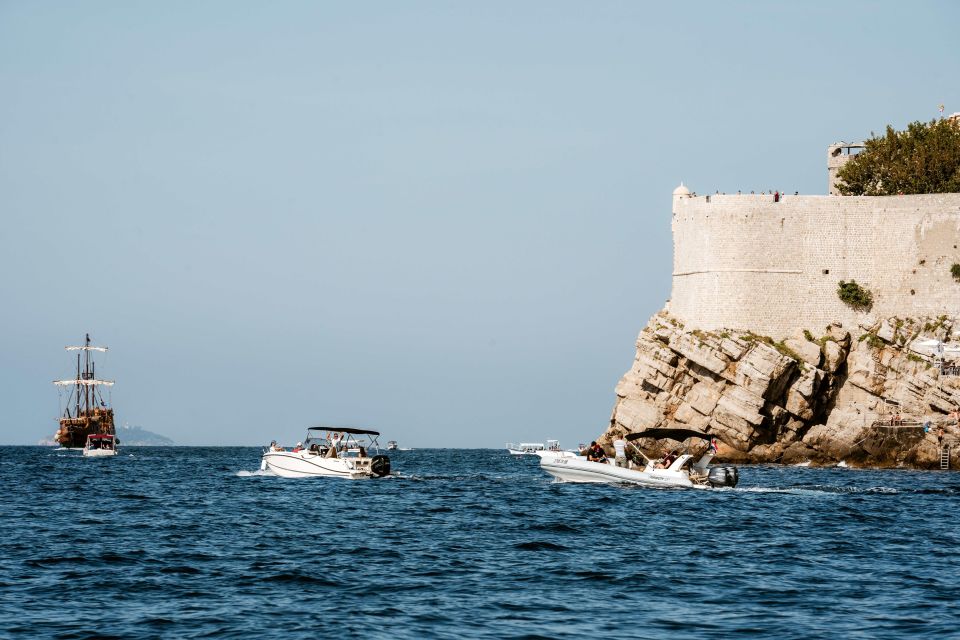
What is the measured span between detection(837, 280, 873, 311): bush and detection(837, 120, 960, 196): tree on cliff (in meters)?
8.85

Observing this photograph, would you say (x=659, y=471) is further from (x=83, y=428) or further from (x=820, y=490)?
(x=83, y=428)

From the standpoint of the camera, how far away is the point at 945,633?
17.9 m

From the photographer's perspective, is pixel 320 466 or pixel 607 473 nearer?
pixel 607 473

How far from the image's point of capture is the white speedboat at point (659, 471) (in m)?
42.0

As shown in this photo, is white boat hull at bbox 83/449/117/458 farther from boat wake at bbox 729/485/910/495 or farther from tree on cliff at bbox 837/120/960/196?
boat wake at bbox 729/485/910/495

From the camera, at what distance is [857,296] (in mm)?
65562

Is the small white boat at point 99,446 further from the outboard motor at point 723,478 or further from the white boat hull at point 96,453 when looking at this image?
the outboard motor at point 723,478

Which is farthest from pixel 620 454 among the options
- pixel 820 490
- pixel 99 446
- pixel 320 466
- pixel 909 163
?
pixel 99 446

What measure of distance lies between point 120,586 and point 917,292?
51.3m

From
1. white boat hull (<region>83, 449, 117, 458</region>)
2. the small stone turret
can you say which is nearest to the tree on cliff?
the small stone turret

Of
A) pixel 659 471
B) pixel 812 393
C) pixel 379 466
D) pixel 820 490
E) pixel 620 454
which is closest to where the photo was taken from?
pixel 659 471

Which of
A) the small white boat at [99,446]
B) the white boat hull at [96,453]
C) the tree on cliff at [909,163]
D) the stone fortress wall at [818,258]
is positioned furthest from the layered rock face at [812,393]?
the small white boat at [99,446]

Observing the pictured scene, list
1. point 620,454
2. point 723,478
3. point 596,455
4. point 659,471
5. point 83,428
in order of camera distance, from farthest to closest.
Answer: point 83,428
point 596,455
point 620,454
point 723,478
point 659,471

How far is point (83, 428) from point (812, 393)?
78.1 m
